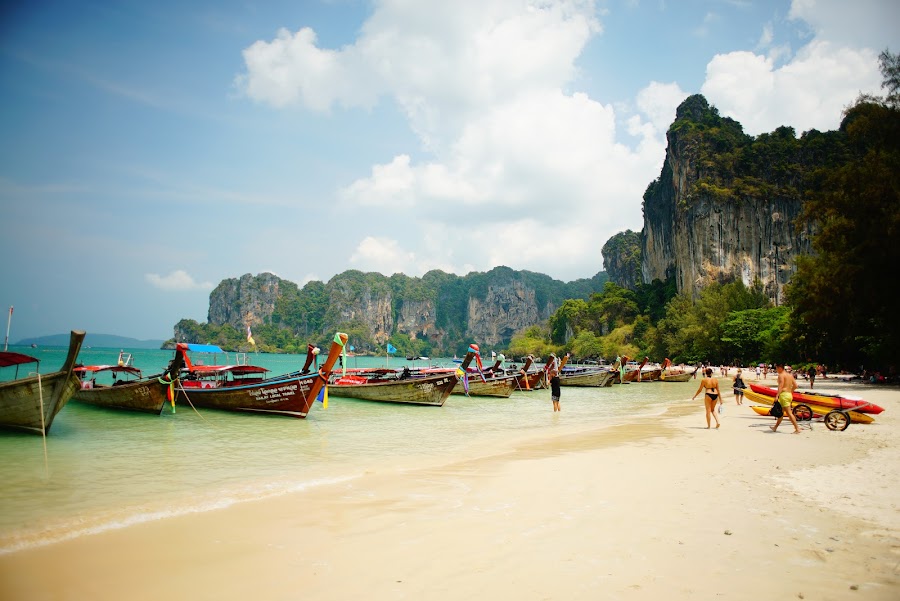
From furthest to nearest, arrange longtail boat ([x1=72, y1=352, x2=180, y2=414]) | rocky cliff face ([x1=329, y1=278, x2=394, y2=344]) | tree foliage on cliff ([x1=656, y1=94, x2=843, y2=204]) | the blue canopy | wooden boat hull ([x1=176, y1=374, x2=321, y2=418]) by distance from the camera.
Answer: rocky cliff face ([x1=329, y1=278, x2=394, y2=344]), tree foliage on cliff ([x1=656, y1=94, x2=843, y2=204]), the blue canopy, longtail boat ([x1=72, y1=352, x2=180, y2=414]), wooden boat hull ([x1=176, y1=374, x2=321, y2=418])

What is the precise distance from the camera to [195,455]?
403 inches

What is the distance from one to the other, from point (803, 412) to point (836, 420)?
1.06m

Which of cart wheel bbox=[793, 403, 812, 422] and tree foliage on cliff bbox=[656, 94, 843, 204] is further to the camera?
tree foliage on cliff bbox=[656, 94, 843, 204]

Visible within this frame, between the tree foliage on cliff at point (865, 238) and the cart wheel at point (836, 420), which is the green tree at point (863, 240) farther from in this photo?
the cart wheel at point (836, 420)

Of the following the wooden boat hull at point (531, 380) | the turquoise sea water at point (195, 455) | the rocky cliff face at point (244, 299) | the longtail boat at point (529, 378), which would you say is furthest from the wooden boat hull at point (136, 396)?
the rocky cliff face at point (244, 299)

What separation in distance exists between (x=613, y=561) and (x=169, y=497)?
622 centimetres

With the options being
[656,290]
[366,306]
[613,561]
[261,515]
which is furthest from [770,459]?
[366,306]

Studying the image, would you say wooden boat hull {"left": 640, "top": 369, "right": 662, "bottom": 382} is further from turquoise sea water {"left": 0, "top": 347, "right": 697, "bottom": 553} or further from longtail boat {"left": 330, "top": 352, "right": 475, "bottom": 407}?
longtail boat {"left": 330, "top": 352, "right": 475, "bottom": 407}

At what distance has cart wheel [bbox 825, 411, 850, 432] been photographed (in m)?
12.1

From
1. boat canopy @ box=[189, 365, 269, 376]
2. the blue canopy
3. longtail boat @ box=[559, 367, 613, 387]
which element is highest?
the blue canopy

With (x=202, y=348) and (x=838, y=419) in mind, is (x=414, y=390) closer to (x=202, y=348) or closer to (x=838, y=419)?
(x=202, y=348)

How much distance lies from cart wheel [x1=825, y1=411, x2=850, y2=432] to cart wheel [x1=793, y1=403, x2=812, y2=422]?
33.2 inches

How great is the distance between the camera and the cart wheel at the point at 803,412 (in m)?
13.1

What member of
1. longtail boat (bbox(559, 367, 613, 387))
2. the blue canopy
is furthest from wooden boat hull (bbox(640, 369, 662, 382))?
the blue canopy
